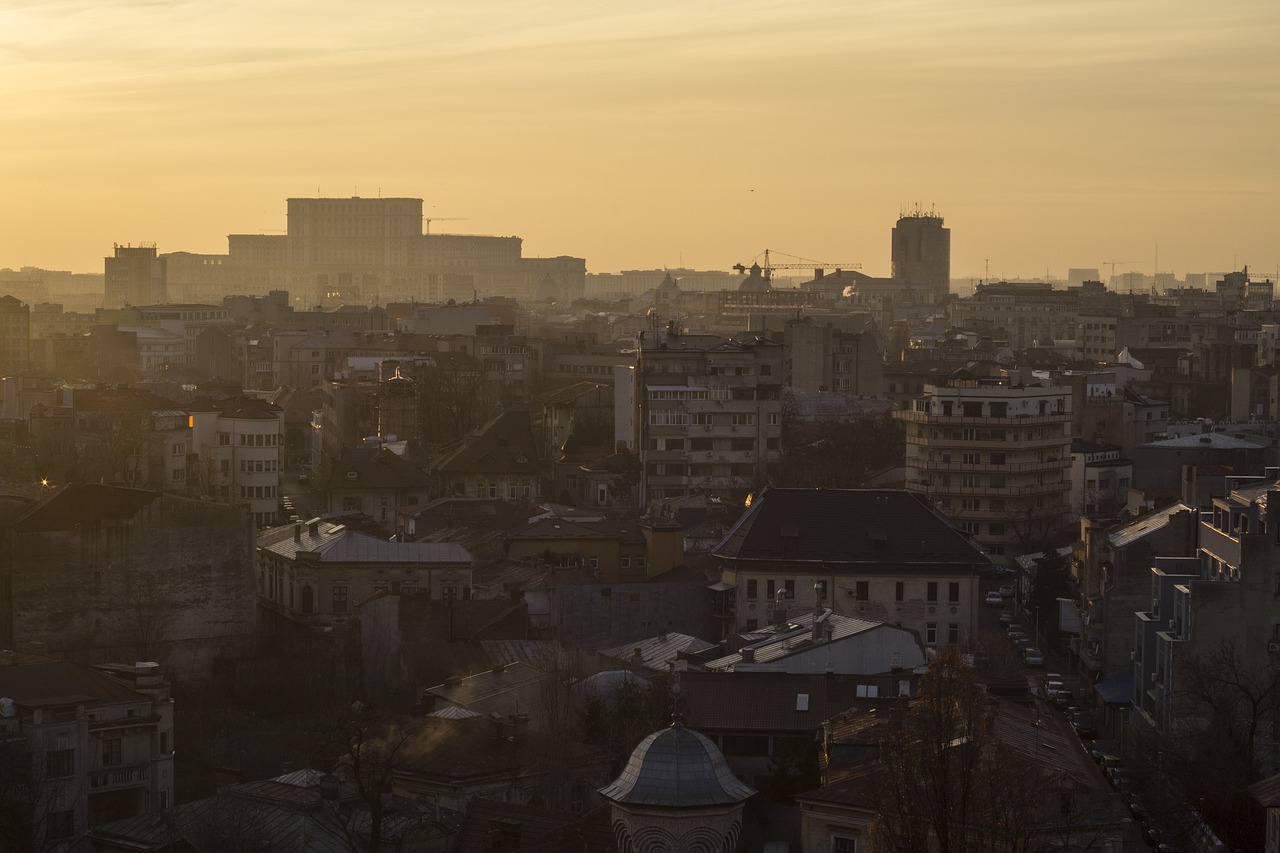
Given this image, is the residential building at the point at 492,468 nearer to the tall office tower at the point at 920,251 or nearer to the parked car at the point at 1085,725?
the parked car at the point at 1085,725

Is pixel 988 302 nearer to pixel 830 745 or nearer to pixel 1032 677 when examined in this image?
pixel 1032 677

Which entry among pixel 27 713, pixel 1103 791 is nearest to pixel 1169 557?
pixel 1103 791

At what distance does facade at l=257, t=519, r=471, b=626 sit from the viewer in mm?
32406

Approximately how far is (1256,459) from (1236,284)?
85.1m

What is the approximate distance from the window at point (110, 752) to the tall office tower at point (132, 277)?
132404 mm

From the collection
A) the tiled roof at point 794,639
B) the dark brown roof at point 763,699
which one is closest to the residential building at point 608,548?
the tiled roof at point 794,639

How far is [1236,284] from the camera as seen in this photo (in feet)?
420

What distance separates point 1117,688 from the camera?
2981 centimetres

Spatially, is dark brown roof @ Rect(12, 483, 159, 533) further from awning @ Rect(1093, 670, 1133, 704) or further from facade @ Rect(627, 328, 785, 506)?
facade @ Rect(627, 328, 785, 506)

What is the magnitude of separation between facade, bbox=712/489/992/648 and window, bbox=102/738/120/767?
10.8 m

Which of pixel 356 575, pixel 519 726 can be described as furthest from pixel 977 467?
pixel 519 726

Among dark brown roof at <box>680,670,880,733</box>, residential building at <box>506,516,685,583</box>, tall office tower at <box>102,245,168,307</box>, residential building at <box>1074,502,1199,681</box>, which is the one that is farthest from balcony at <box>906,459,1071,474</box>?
tall office tower at <box>102,245,168,307</box>

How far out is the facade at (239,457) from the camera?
4375cm

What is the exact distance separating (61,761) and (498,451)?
923 inches
